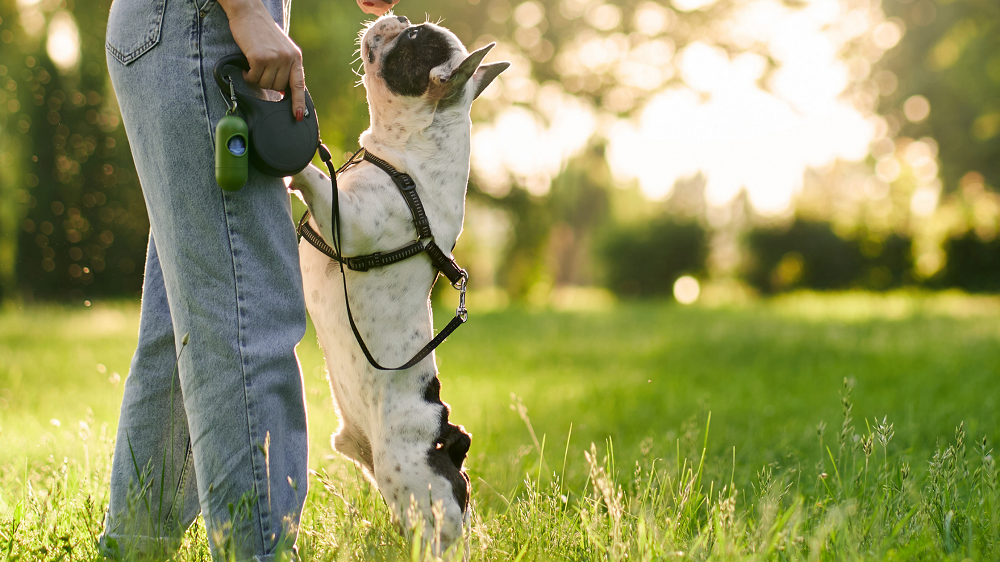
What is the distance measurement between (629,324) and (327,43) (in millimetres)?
7149

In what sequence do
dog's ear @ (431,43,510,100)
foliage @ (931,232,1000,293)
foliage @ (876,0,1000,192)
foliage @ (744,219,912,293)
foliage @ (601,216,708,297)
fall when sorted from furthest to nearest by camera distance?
foliage @ (876,0,1000,192) < foliage @ (601,216,708,297) < foliage @ (744,219,912,293) < foliage @ (931,232,1000,293) < dog's ear @ (431,43,510,100)

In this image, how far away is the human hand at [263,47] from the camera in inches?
67.3

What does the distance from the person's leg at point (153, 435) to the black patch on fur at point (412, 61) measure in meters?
0.90

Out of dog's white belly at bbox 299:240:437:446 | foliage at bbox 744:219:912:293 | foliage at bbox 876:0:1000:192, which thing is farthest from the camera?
foliage at bbox 876:0:1000:192

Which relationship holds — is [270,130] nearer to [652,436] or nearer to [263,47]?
[263,47]

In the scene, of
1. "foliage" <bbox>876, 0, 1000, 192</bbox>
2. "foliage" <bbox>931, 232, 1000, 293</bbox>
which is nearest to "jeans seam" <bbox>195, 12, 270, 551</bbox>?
"foliage" <bbox>931, 232, 1000, 293</bbox>

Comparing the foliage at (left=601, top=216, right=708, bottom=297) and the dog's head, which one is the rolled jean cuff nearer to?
the dog's head

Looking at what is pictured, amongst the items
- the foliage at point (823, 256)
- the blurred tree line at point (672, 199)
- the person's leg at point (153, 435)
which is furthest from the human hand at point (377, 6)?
the foliage at point (823, 256)

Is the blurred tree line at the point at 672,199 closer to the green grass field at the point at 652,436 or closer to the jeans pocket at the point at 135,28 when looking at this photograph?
the green grass field at the point at 652,436

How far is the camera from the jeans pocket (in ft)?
5.67

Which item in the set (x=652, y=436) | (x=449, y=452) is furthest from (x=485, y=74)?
(x=652, y=436)

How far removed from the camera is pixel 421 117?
226cm

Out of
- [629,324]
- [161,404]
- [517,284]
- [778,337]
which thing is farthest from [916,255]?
[161,404]

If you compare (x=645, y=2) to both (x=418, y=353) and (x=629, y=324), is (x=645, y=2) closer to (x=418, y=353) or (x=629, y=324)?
(x=629, y=324)
